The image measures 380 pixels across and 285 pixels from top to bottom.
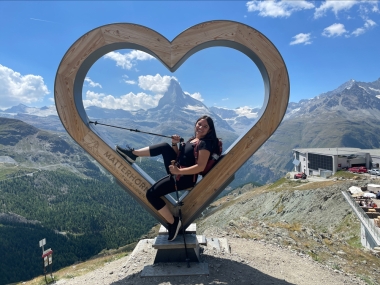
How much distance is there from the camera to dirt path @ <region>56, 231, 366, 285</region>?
28.8 ft

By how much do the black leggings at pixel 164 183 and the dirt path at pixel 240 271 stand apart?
2.32 m

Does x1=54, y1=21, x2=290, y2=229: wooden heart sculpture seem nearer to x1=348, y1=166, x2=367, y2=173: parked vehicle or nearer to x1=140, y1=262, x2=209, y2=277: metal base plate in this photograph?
x1=140, y1=262, x2=209, y2=277: metal base plate

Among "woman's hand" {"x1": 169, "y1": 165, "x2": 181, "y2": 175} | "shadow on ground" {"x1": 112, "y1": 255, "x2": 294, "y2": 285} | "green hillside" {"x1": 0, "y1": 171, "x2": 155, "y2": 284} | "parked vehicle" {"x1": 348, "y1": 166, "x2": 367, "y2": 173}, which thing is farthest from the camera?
"green hillside" {"x1": 0, "y1": 171, "x2": 155, "y2": 284}

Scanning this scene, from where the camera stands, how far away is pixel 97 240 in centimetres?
14825

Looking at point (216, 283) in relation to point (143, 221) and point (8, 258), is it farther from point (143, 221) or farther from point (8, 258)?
point (143, 221)

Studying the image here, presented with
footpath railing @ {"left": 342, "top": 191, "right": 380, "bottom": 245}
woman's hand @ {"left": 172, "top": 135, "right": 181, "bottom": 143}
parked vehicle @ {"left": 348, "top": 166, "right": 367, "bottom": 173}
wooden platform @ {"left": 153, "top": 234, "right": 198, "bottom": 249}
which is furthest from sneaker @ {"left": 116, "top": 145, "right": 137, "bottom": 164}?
parked vehicle @ {"left": 348, "top": 166, "right": 367, "bottom": 173}

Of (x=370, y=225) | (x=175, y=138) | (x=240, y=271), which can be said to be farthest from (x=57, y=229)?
(x=175, y=138)

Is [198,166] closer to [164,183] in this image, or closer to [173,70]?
[164,183]

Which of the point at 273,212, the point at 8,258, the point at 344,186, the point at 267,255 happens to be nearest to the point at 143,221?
the point at 8,258

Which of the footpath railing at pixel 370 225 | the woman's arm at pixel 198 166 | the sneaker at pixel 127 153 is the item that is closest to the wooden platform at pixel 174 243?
the woman's arm at pixel 198 166

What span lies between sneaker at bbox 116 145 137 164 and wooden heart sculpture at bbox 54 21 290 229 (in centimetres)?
Result: 16

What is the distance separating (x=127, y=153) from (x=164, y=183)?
163cm

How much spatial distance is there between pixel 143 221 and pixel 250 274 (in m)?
174

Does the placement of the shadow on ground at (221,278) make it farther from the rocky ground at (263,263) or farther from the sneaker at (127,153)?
the sneaker at (127,153)
